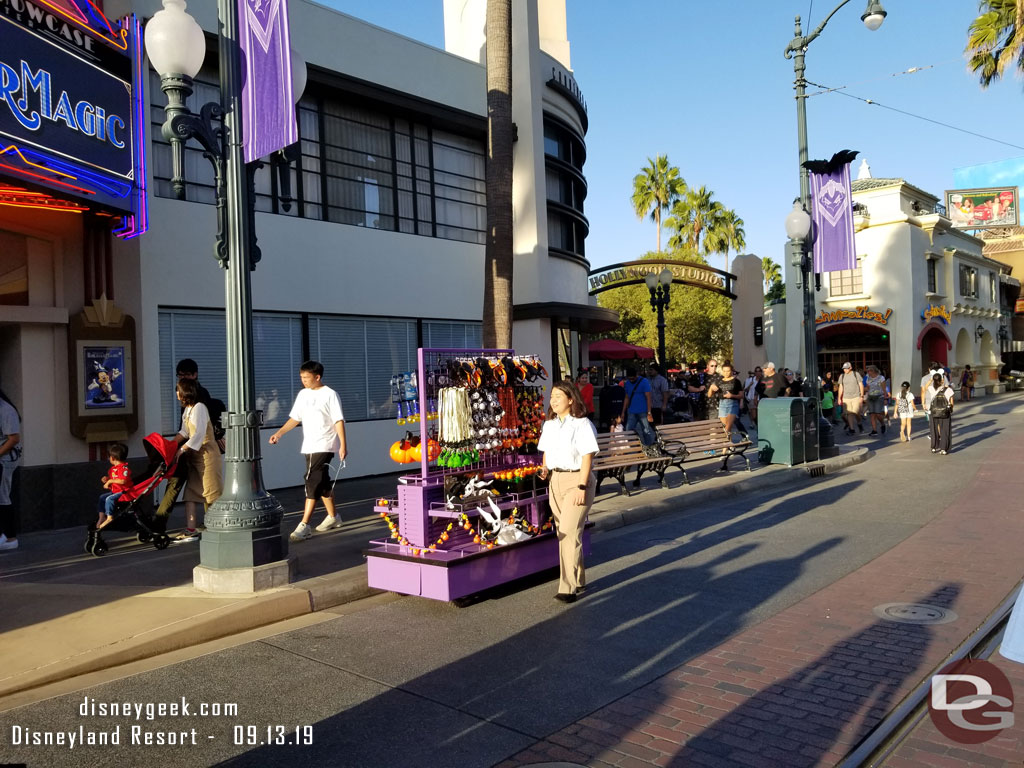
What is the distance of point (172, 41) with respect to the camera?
19.9 ft

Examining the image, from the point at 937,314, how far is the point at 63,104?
119 ft

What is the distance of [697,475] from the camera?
13.4 metres

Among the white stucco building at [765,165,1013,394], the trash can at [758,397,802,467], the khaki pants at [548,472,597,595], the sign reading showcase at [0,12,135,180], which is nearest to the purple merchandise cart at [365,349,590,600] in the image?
the khaki pants at [548,472,597,595]

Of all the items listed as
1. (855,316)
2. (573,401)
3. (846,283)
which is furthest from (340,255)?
(846,283)

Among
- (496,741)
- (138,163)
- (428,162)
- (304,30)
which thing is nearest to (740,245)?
(428,162)

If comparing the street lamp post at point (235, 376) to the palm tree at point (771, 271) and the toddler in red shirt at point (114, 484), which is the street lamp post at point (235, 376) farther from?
the palm tree at point (771, 271)

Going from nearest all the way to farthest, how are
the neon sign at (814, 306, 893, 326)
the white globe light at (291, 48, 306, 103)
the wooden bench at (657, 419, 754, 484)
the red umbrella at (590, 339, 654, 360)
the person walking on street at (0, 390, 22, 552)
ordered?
the white globe light at (291, 48, 306, 103), the person walking on street at (0, 390, 22, 552), the wooden bench at (657, 419, 754, 484), the red umbrella at (590, 339, 654, 360), the neon sign at (814, 306, 893, 326)

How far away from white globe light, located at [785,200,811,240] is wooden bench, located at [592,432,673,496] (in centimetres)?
600

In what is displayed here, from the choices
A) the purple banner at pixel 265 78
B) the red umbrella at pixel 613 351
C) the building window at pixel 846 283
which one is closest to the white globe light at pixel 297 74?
the purple banner at pixel 265 78

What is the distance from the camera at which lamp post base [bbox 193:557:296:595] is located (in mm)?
6350

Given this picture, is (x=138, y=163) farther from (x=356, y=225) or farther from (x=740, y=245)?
(x=740, y=245)

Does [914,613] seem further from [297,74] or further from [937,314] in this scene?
[937,314]

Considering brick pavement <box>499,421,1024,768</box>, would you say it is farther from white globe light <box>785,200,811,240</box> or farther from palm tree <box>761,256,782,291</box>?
palm tree <box>761,256,782,291</box>

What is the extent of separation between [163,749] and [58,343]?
7.55 metres
